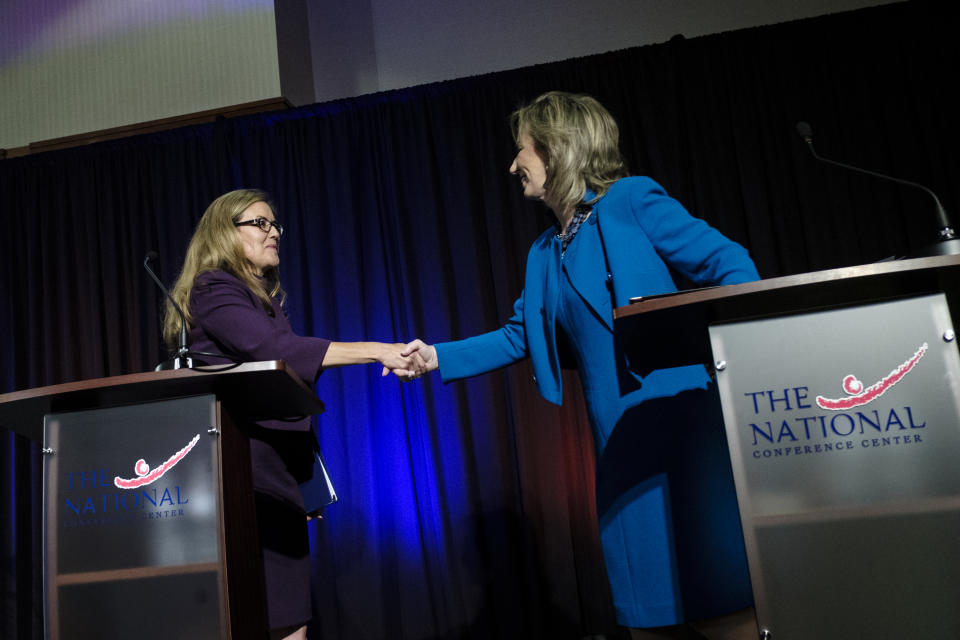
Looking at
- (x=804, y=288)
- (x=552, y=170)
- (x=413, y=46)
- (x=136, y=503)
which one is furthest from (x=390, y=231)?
(x=804, y=288)

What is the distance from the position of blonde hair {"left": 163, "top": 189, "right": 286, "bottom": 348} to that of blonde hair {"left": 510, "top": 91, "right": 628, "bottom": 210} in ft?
2.80

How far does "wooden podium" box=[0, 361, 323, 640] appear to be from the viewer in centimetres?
153

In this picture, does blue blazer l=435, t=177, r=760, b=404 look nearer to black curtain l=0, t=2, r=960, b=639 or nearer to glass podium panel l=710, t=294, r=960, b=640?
glass podium panel l=710, t=294, r=960, b=640

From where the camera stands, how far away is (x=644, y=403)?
5.25ft

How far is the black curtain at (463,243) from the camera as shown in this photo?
384 centimetres

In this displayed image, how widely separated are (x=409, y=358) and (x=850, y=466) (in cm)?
131

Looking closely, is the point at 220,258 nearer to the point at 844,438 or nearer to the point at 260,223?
the point at 260,223

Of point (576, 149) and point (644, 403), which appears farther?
point (576, 149)

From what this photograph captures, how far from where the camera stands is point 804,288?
117 cm

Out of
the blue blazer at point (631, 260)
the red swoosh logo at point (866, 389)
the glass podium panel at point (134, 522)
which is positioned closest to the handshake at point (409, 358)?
the blue blazer at point (631, 260)

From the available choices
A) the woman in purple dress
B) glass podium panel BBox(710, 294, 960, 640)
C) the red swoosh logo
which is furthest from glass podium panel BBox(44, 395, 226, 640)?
the red swoosh logo

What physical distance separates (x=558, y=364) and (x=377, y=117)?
2819 millimetres

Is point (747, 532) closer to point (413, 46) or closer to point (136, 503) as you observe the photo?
point (136, 503)

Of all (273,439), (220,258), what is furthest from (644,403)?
(220,258)
